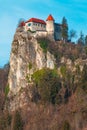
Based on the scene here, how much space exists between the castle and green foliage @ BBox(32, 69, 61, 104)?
33.8 feet

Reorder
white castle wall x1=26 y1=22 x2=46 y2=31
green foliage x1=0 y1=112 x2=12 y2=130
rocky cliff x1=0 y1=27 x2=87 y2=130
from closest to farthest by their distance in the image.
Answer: rocky cliff x1=0 y1=27 x2=87 y2=130, green foliage x1=0 y1=112 x2=12 y2=130, white castle wall x1=26 y1=22 x2=46 y2=31

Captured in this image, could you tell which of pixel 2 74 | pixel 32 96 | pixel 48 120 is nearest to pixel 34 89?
pixel 32 96

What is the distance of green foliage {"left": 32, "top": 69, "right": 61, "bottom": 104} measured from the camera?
11881 centimetres

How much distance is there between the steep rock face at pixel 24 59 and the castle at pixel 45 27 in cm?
183

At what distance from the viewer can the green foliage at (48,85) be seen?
11881cm

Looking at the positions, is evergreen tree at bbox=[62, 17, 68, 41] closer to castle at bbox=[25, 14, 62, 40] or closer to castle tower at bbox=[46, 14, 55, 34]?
castle at bbox=[25, 14, 62, 40]

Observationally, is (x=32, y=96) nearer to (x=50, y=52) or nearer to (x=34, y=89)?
(x=34, y=89)

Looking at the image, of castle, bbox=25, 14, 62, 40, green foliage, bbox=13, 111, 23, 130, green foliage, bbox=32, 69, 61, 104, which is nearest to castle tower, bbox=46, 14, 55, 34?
castle, bbox=25, 14, 62, 40

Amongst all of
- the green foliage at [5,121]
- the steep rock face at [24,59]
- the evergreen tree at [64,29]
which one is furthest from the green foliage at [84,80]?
the green foliage at [5,121]

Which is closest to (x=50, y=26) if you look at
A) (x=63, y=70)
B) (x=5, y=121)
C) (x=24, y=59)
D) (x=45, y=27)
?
(x=45, y=27)

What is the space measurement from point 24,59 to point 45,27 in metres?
7.64

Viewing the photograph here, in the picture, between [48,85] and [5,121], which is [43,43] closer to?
[48,85]

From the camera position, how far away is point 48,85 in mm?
119250

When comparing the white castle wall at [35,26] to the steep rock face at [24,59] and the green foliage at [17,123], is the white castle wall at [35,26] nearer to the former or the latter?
the steep rock face at [24,59]
